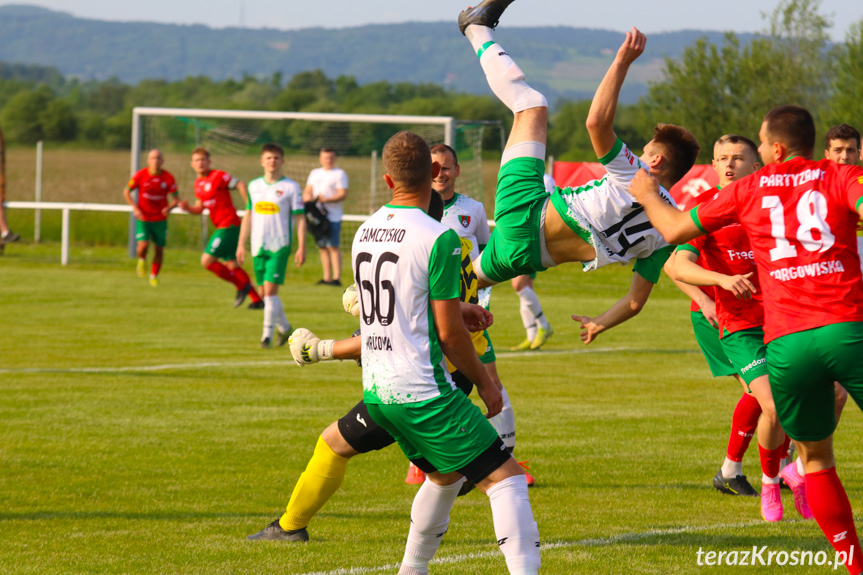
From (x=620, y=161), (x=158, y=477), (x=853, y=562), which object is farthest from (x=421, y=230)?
(x=158, y=477)

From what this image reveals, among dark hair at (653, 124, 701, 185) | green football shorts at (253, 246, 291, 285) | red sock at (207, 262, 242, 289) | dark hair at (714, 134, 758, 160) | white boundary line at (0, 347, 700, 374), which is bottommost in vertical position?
white boundary line at (0, 347, 700, 374)

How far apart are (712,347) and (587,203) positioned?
6.33ft

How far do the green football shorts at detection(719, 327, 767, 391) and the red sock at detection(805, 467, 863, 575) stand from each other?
1.21m

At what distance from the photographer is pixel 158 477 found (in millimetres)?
6770

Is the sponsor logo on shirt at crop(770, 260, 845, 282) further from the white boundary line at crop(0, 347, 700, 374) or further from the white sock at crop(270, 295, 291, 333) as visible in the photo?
the white sock at crop(270, 295, 291, 333)

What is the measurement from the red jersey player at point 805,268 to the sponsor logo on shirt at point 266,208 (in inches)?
367

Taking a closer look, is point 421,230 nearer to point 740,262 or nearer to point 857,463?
point 740,262

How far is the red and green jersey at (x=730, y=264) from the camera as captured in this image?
19.3 ft

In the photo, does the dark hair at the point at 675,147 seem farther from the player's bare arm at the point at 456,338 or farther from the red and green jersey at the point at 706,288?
the player's bare arm at the point at 456,338

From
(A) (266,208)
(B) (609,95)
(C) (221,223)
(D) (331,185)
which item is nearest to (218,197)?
(C) (221,223)

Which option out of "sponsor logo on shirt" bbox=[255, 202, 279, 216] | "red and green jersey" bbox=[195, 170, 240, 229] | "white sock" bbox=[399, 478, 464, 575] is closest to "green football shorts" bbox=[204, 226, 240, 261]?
"red and green jersey" bbox=[195, 170, 240, 229]

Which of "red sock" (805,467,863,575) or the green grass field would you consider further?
the green grass field

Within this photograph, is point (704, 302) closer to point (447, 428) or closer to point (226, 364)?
point (447, 428)

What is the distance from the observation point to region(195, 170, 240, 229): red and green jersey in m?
15.8
